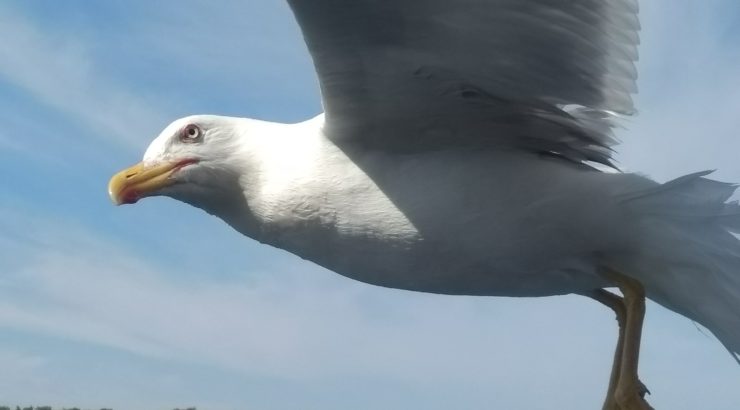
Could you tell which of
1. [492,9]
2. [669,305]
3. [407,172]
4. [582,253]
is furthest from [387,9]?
[669,305]

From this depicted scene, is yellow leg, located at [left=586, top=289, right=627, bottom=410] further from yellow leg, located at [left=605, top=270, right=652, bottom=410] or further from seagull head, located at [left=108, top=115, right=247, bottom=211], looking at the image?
seagull head, located at [left=108, top=115, right=247, bottom=211]

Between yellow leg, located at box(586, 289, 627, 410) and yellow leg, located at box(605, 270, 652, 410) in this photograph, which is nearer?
yellow leg, located at box(605, 270, 652, 410)

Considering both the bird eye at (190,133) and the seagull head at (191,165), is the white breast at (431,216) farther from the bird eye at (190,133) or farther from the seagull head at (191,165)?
the bird eye at (190,133)

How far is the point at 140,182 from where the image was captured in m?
3.08

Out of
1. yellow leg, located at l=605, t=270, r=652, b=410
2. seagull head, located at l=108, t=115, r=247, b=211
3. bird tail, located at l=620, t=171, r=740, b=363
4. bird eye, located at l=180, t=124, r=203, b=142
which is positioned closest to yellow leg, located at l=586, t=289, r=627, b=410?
yellow leg, located at l=605, t=270, r=652, b=410

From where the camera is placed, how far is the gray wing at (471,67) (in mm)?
2451

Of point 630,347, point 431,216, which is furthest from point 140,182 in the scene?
point 630,347

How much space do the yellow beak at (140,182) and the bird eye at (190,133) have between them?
89 millimetres

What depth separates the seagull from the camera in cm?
258

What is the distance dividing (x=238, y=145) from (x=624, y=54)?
1.18 m

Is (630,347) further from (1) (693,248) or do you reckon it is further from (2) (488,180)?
(2) (488,180)

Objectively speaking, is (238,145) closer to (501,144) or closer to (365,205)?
(365,205)

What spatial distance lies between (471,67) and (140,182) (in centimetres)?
114

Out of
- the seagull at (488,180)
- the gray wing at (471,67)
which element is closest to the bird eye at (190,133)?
the seagull at (488,180)
